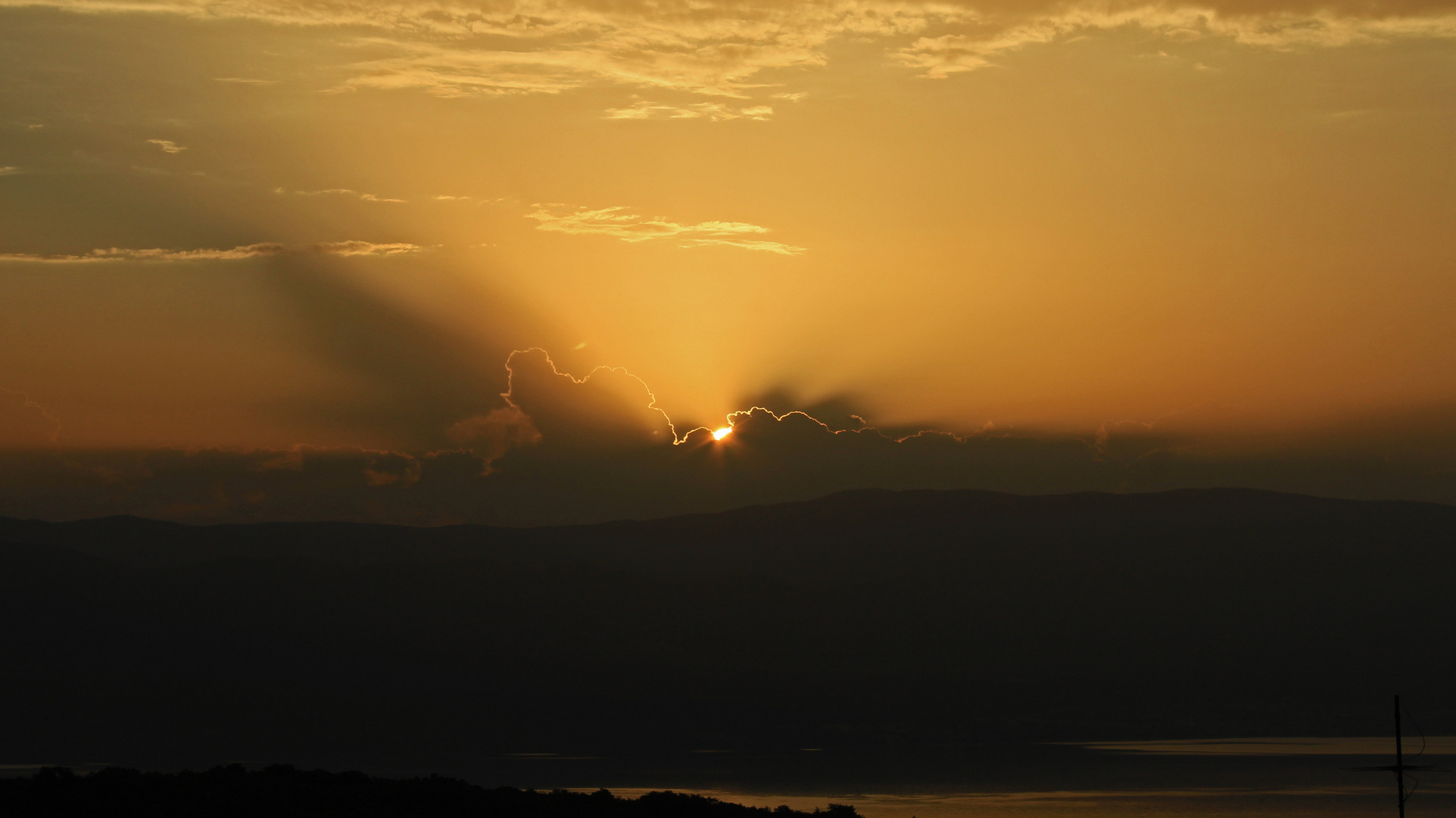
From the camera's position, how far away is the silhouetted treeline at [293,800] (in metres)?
57.2

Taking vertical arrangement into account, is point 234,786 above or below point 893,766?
below

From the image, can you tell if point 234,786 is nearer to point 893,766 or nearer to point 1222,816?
point 1222,816

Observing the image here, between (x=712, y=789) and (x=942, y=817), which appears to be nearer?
(x=942, y=817)

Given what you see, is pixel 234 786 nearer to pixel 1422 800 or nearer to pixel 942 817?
pixel 942 817

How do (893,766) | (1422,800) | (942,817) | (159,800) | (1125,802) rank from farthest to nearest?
(893,766), (1422,800), (1125,802), (942,817), (159,800)

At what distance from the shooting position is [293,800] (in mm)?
58906

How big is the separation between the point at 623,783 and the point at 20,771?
236 ft

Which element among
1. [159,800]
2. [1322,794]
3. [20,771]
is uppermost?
[1322,794]

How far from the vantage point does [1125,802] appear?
125125mm

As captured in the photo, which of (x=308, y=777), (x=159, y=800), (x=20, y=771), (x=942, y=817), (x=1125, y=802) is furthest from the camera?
(x=20, y=771)

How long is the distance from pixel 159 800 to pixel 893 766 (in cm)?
13777

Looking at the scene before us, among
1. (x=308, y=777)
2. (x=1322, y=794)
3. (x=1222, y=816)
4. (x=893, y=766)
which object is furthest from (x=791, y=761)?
(x=308, y=777)

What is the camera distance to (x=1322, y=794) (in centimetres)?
13762

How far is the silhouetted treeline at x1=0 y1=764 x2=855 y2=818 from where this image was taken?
57250 millimetres
